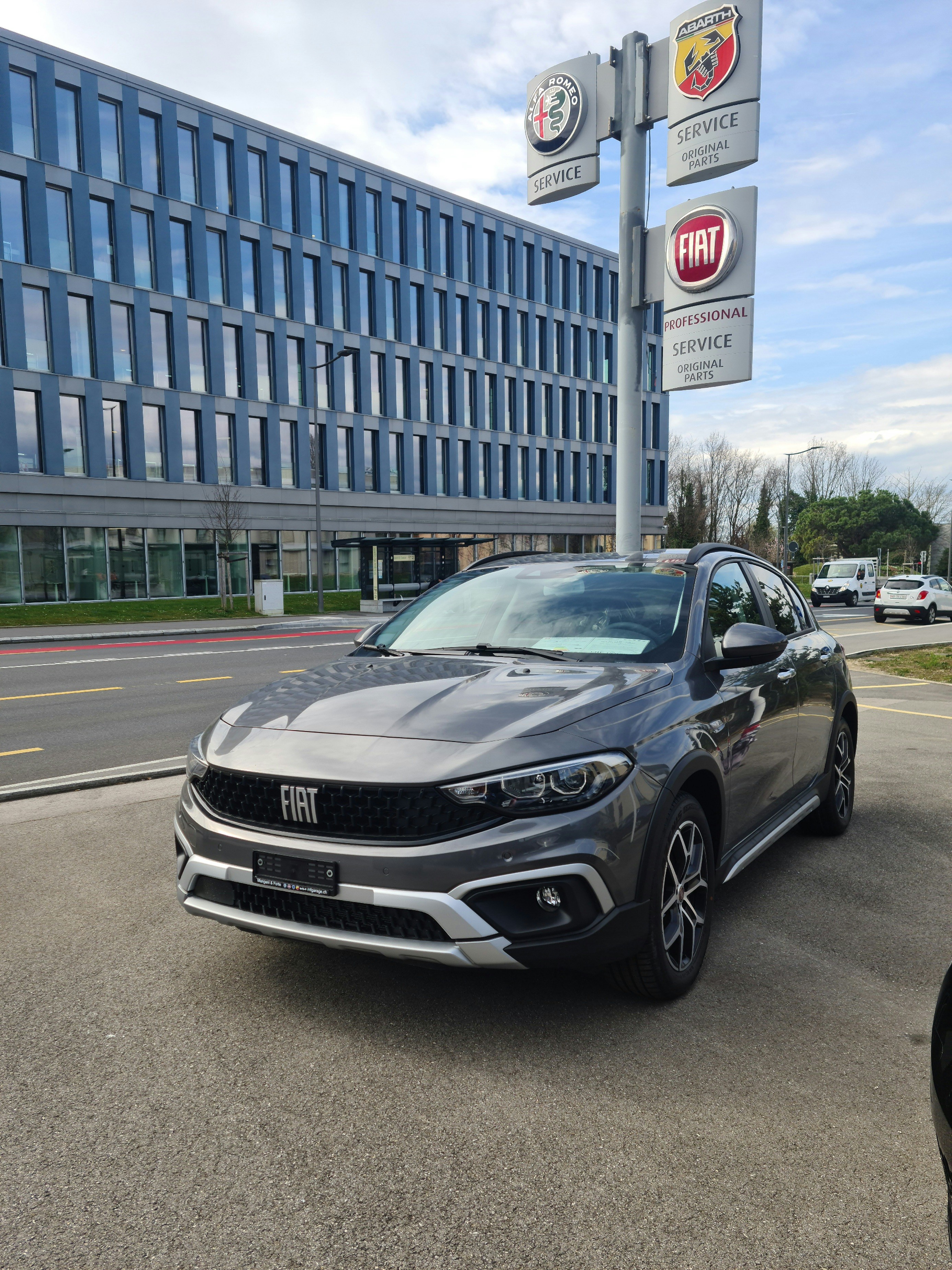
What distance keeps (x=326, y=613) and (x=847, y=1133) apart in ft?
105

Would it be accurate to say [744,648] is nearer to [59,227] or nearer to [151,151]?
[59,227]

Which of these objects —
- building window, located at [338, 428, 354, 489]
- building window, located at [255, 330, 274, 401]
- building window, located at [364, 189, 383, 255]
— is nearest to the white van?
building window, located at [338, 428, 354, 489]

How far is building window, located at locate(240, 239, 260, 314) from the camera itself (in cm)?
4159

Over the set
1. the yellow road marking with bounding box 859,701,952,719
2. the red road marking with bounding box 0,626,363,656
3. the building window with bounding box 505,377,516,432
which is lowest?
the red road marking with bounding box 0,626,363,656

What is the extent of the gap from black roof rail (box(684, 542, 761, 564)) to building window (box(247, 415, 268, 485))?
39297 mm

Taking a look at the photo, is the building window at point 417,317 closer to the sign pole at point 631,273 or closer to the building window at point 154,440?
the building window at point 154,440

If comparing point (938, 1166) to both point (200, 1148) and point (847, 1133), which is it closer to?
point (847, 1133)

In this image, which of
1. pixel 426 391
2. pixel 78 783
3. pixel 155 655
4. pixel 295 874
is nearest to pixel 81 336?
pixel 426 391

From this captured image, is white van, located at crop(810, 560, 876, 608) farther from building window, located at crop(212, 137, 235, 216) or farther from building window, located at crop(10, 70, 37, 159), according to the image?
building window, located at crop(10, 70, 37, 159)

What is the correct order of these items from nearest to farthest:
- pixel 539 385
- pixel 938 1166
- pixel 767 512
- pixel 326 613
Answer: pixel 938 1166, pixel 326 613, pixel 539 385, pixel 767 512

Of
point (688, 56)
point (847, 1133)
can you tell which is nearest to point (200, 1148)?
point (847, 1133)

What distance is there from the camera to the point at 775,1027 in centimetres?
318

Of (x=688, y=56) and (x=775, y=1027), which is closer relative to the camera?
(x=775, y=1027)

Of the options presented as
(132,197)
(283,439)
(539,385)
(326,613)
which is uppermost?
(132,197)
